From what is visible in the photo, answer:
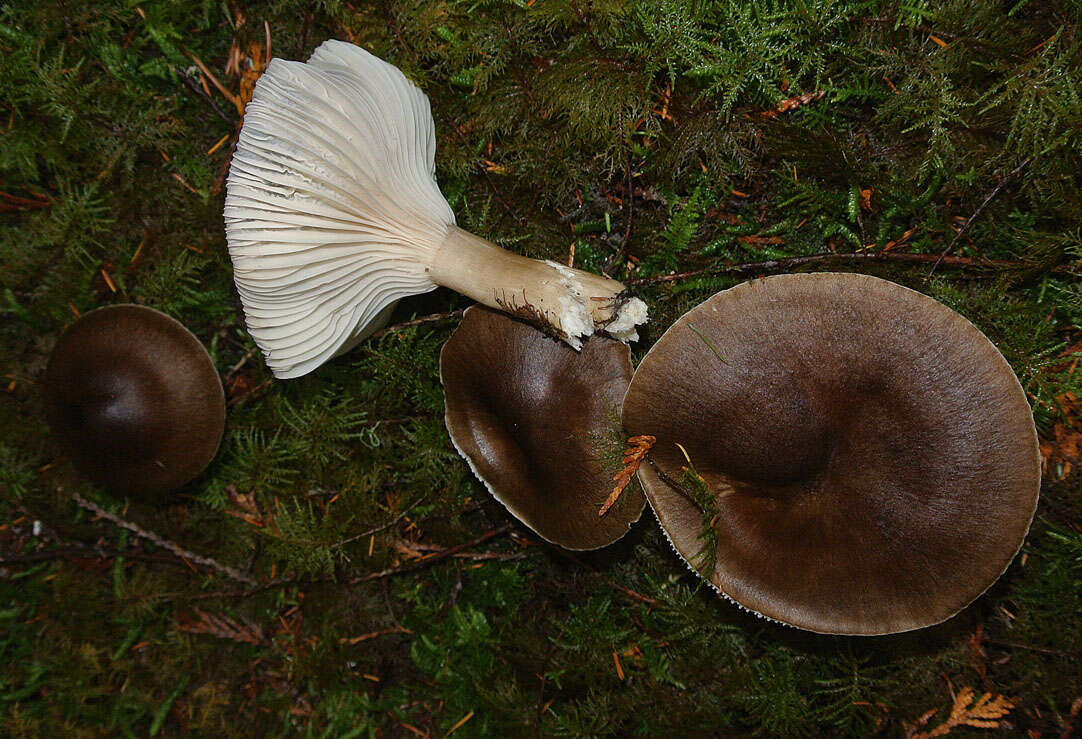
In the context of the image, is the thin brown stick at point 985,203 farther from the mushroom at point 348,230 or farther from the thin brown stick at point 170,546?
the thin brown stick at point 170,546

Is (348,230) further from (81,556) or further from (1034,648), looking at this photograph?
(1034,648)

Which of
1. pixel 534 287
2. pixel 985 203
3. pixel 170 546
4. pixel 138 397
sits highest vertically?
pixel 985 203

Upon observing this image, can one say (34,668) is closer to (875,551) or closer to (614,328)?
(614,328)

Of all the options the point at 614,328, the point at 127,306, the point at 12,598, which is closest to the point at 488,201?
the point at 614,328

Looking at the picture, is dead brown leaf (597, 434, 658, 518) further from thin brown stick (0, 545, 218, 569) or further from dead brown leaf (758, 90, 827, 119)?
thin brown stick (0, 545, 218, 569)

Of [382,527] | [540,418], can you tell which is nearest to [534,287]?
[540,418]

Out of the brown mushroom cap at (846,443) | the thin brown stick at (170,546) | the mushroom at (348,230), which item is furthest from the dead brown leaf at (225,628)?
the brown mushroom cap at (846,443)
